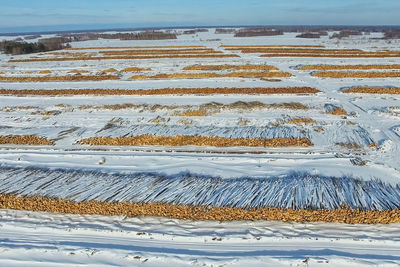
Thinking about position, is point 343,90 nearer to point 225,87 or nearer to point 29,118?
point 225,87

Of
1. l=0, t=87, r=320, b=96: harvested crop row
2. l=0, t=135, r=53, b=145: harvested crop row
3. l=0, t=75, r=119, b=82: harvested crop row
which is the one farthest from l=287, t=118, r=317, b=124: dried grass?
l=0, t=75, r=119, b=82: harvested crop row

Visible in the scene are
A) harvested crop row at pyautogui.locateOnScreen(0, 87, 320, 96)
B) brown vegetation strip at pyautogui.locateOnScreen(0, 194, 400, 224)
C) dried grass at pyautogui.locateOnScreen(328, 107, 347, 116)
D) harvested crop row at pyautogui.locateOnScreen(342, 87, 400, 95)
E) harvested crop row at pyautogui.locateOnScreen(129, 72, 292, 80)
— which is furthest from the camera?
harvested crop row at pyautogui.locateOnScreen(129, 72, 292, 80)

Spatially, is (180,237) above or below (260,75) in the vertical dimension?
below

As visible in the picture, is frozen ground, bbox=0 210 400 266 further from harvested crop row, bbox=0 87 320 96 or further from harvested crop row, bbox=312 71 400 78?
harvested crop row, bbox=312 71 400 78

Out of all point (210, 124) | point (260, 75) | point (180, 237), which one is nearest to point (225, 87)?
point (260, 75)

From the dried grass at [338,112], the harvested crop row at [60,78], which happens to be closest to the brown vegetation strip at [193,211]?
the dried grass at [338,112]

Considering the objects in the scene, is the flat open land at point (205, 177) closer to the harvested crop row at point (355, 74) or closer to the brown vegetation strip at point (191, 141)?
the brown vegetation strip at point (191, 141)

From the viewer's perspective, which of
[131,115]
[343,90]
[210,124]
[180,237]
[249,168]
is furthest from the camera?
[343,90]

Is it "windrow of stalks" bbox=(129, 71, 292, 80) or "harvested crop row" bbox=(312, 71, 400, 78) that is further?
"windrow of stalks" bbox=(129, 71, 292, 80)
